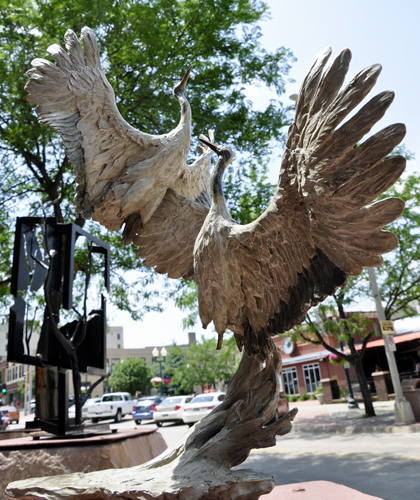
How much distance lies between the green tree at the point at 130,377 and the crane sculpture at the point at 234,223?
132 ft

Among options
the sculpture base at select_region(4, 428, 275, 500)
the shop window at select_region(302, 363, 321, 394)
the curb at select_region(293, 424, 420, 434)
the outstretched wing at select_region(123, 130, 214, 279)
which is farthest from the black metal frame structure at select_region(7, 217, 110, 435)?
the shop window at select_region(302, 363, 321, 394)

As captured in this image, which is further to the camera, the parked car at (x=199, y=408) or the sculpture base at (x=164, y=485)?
the parked car at (x=199, y=408)

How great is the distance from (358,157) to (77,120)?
8.71 feet

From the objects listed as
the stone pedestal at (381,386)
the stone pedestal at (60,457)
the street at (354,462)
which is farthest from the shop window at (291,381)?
the stone pedestal at (60,457)

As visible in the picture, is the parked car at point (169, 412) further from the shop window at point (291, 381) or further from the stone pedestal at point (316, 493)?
the stone pedestal at point (316, 493)

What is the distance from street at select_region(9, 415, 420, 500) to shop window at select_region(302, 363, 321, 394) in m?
16.9

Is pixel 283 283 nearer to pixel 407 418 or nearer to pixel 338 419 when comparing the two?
pixel 407 418

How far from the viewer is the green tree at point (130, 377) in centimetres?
4222

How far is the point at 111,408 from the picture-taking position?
22141 mm

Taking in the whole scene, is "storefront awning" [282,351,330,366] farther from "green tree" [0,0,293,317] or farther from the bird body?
the bird body

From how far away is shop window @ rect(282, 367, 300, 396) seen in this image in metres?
29.8

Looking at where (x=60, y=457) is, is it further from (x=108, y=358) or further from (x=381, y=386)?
(x=108, y=358)

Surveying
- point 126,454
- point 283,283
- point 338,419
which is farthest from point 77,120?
point 338,419

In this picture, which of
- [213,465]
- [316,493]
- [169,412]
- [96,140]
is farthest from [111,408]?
[96,140]
